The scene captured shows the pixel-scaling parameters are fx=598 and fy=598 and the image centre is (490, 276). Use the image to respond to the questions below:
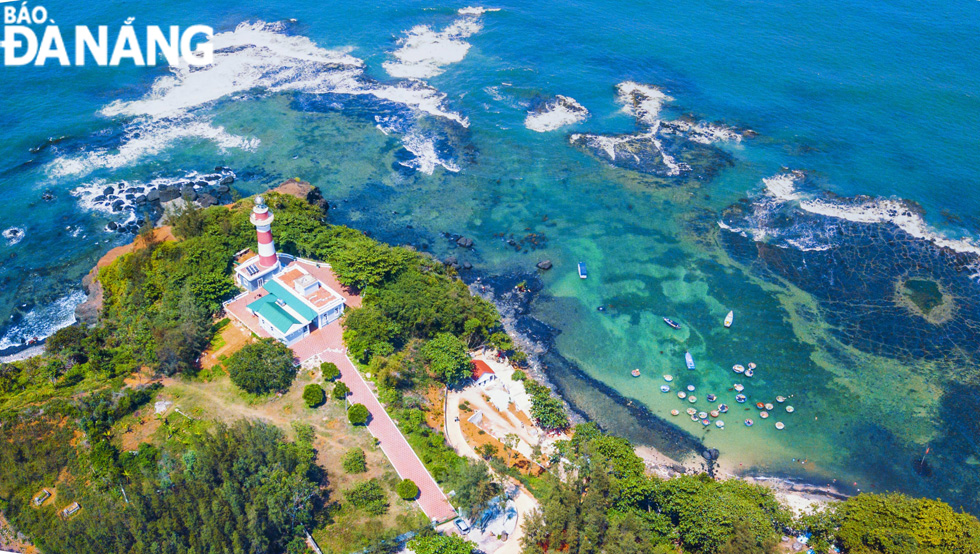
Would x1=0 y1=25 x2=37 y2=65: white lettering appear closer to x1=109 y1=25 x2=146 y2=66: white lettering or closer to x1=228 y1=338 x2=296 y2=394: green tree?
Answer: x1=109 y1=25 x2=146 y2=66: white lettering

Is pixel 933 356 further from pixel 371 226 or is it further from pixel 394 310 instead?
pixel 371 226

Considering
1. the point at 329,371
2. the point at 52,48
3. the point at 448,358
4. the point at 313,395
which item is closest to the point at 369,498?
the point at 313,395

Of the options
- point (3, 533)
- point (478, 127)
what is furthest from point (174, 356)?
point (478, 127)

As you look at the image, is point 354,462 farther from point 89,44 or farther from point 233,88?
point 89,44

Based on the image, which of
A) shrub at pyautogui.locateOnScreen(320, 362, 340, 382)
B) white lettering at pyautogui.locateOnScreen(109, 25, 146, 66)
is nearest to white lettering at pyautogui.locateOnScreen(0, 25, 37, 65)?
white lettering at pyautogui.locateOnScreen(109, 25, 146, 66)

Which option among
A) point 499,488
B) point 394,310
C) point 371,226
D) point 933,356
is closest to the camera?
point 499,488

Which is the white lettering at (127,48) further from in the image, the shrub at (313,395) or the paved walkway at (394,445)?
the shrub at (313,395)
